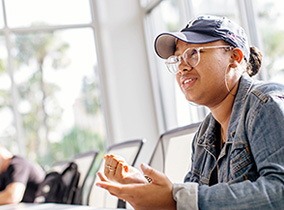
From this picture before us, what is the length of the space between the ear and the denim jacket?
0.19 feet

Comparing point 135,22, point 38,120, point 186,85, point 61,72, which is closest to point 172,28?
point 135,22

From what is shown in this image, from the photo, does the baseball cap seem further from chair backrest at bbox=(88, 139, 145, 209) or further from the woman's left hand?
chair backrest at bbox=(88, 139, 145, 209)

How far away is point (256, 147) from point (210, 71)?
39 cm

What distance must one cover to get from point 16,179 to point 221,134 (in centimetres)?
228

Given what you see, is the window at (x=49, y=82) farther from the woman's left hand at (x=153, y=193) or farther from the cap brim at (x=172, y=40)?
the woman's left hand at (x=153, y=193)

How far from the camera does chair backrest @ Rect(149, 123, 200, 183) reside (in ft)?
9.03

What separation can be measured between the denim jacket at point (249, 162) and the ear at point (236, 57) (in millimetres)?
57

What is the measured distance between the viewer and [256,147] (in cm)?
132

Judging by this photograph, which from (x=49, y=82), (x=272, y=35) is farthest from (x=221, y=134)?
(x=49, y=82)

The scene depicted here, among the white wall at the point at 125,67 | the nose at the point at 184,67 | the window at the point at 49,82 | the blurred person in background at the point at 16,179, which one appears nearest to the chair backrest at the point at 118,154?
the blurred person in background at the point at 16,179

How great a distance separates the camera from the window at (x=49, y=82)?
6238 mm

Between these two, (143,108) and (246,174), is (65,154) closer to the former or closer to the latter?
(143,108)

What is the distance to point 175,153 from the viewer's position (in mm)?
2914

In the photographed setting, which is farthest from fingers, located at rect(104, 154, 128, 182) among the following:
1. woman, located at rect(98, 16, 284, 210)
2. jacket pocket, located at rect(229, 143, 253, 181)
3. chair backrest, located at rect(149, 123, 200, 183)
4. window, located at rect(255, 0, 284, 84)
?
window, located at rect(255, 0, 284, 84)
